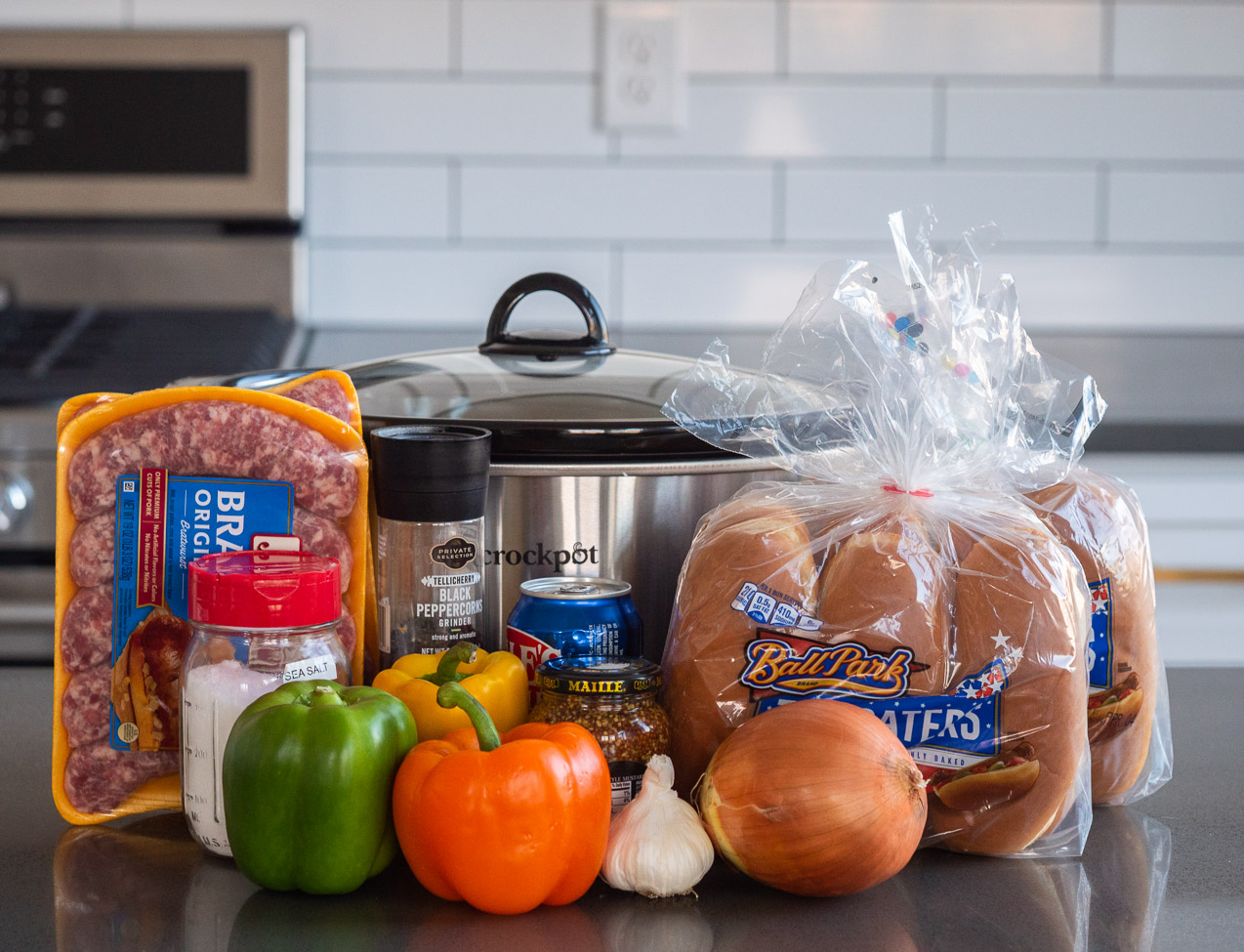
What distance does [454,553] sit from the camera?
0.70 meters

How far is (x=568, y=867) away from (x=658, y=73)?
1.58 m

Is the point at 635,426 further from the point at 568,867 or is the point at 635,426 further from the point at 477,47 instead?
the point at 477,47

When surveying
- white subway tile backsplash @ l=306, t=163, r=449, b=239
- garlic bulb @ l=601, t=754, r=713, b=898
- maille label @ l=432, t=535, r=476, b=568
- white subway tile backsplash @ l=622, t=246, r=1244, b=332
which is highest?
white subway tile backsplash @ l=306, t=163, r=449, b=239

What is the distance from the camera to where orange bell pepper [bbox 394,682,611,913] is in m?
0.57

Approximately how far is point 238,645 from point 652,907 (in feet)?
0.79

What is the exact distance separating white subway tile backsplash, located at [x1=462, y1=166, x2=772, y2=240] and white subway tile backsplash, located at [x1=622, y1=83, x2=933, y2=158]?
4 centimetres

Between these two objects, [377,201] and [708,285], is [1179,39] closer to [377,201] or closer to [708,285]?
[708,285]

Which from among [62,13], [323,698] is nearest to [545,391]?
[323,698]

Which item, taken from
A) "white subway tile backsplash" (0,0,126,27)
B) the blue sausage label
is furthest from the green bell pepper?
"white subway tile backsplash" (0,0,126,27)

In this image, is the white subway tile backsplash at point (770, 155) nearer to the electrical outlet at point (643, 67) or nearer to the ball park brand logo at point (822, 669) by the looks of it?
the electrical outlet at point (643, 67)

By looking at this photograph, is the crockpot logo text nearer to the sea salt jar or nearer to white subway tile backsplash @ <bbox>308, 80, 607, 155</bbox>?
the sea salt jar

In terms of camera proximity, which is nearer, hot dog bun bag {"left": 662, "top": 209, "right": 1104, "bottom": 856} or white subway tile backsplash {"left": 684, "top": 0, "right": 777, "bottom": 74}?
hot dog bun bag {"left": 662, "top": 209, "right": 1104, "bottom": 856}

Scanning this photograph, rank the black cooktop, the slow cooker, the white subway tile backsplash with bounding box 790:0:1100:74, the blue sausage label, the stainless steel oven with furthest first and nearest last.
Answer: the white subway tile backsplash with bounding box 790:0:1100:74 → the stainless steel oven → the black cooktop → the slow cooker → the blue sausage label

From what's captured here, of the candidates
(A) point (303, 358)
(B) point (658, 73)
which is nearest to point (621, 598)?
(A) point (303, 358)
